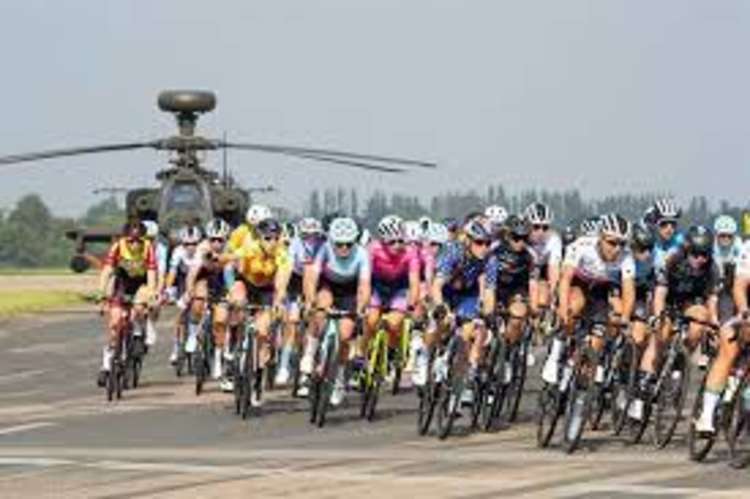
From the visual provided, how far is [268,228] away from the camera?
19141 mm

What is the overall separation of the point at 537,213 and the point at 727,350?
4412 mm

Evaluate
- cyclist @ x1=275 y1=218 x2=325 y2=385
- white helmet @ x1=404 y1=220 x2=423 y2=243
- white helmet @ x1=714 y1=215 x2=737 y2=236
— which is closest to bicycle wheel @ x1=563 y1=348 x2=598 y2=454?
white helmet @ x1=714 y1=215 x2=737 y2=236

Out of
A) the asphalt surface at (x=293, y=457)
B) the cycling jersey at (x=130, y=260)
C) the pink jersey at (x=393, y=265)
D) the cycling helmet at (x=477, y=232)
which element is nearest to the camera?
the asphalt surface at (x=293, y=457)

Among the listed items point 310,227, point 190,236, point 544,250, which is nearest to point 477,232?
point 544,250

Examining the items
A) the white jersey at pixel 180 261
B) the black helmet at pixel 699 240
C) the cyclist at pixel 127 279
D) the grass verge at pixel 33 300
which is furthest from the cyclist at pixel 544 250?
the grass verge at pixel 33 300

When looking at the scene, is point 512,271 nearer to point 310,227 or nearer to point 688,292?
point 688,292

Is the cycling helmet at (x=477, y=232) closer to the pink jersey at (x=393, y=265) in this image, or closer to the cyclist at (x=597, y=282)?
the cyclist at (x=597, y=282)

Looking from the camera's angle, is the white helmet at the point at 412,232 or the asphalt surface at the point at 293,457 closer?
the asphalt surface at the point at 293,457

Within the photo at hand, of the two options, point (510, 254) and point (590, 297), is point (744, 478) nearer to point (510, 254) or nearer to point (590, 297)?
point (590, 297)

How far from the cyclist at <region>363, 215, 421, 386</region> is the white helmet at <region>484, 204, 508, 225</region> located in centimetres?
89

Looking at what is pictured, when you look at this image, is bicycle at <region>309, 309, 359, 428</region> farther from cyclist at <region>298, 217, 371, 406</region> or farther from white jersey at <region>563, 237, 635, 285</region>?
white jersey at <region>563, 237, 635, 285</region>

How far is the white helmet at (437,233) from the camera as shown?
73.3 ft

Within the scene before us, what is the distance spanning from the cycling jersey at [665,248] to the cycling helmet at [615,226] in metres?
0.60

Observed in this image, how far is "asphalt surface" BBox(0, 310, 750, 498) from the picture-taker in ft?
38.6
